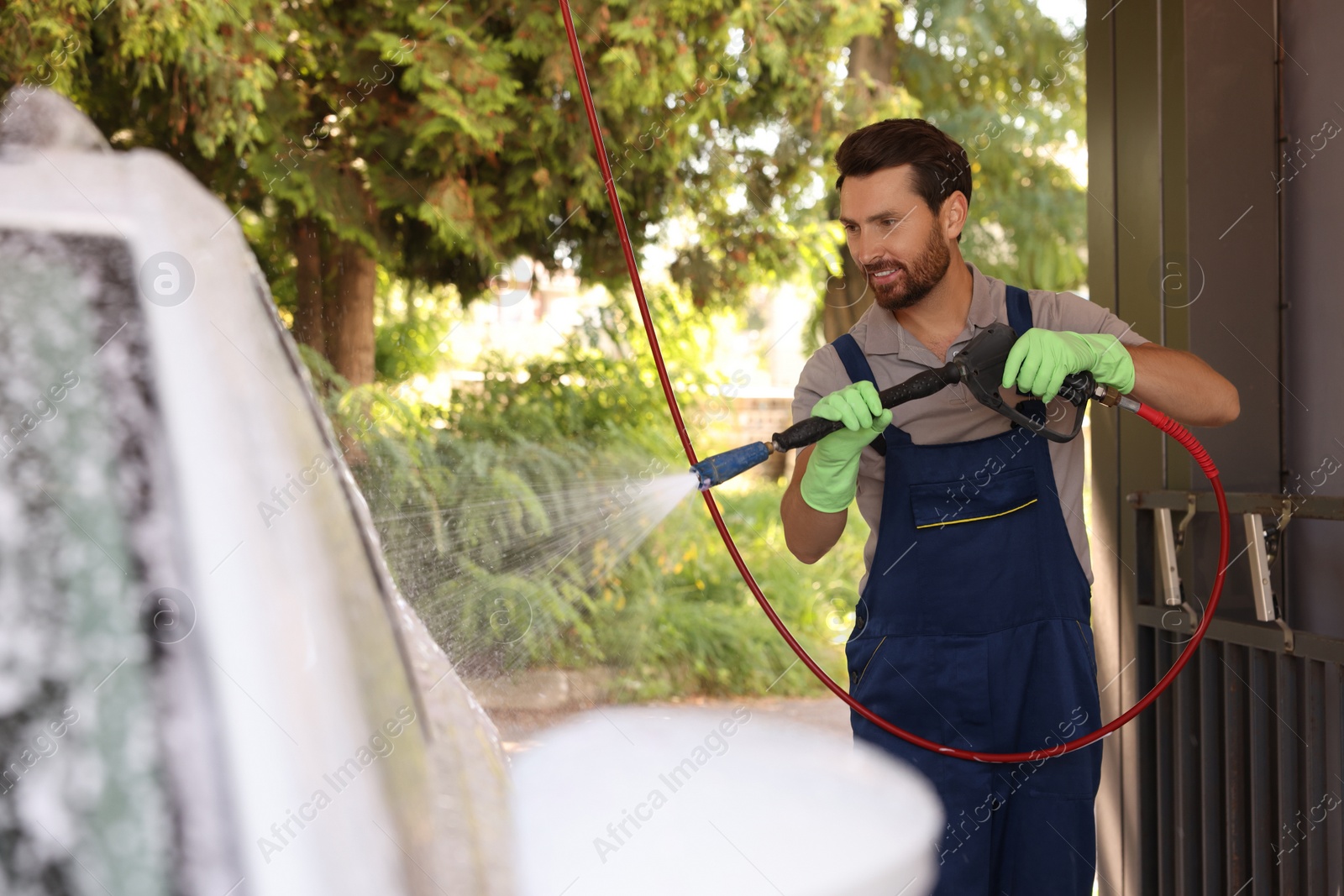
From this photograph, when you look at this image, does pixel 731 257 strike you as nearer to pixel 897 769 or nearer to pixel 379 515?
pixel 379 515

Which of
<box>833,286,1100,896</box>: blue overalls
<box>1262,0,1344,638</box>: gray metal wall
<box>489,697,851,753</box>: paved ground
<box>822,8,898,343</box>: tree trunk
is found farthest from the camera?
<box>822,8,898,343</box>: tree trunk

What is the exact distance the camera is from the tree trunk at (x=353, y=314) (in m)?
4.88

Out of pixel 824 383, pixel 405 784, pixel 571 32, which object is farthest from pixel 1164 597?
pixel 405 784

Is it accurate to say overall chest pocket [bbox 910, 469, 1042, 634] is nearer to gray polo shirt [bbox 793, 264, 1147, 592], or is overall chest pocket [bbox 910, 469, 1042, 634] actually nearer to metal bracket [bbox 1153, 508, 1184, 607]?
gray polo shirt [bbox 793, 264, 1147, 592]

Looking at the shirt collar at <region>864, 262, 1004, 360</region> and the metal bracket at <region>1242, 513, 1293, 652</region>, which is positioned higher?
the shirt collar at <region>864, 262, 1004, 360</region>

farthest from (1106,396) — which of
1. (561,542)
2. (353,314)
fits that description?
(561,542)

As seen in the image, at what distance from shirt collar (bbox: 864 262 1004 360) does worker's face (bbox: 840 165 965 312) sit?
5 cm

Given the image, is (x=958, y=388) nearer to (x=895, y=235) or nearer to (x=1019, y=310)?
(x=1019, y=310)

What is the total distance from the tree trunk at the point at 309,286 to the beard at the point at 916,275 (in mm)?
3527

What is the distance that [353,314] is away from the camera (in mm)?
4977

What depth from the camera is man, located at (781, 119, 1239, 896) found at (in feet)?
5.71

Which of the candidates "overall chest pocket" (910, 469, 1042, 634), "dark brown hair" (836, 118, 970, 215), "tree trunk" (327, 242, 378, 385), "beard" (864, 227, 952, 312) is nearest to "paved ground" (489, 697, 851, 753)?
"tree trunk" (327, 242, 378, 385)

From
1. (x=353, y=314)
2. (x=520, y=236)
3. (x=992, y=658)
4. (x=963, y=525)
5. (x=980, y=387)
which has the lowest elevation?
(x=992, y=658)

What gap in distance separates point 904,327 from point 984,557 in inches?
18.5
